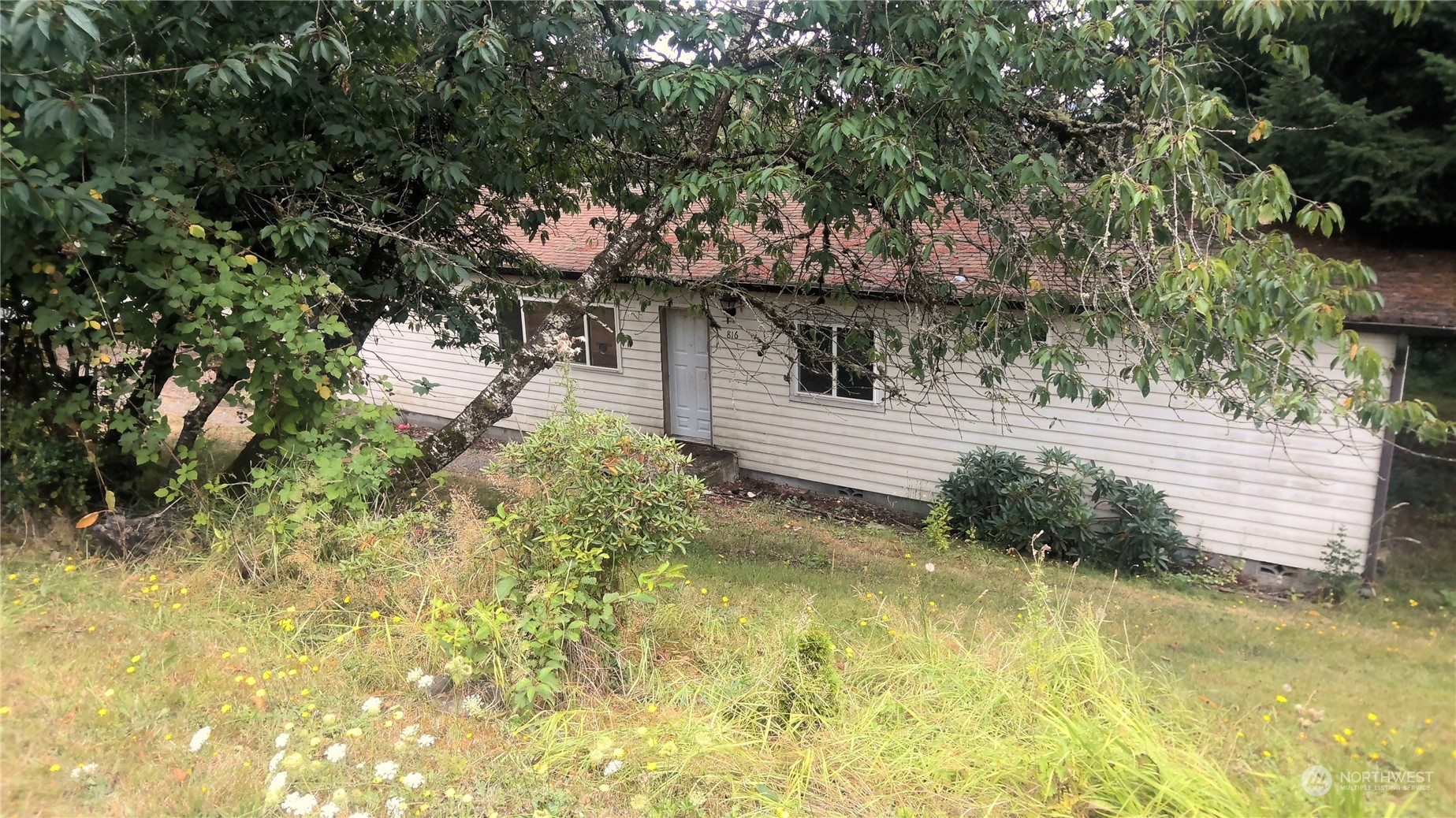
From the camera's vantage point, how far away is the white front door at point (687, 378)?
11195mm

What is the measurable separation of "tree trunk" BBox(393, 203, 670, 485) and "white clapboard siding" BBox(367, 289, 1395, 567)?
165 centimetres

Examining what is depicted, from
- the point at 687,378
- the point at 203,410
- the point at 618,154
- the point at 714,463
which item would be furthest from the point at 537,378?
the point at 203,410

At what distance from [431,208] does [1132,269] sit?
183 inches

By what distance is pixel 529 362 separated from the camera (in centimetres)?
596

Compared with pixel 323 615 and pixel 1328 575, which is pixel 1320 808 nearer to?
pixel 323 615

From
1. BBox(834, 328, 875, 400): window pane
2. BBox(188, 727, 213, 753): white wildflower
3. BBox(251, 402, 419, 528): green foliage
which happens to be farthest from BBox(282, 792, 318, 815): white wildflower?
BBox(834, 328, 875, 400): window pane

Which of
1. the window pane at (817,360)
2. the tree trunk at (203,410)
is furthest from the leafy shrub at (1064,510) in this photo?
the tree trunk at (203,410)

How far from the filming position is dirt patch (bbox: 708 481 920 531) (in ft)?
31.2

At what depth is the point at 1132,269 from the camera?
14.3 feet

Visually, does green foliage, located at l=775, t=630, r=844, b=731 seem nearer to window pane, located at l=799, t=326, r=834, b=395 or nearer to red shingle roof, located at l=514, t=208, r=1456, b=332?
red shingle roof, located at l=514, t=208, r=1456, b=332

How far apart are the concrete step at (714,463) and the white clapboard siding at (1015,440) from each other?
7.3 inches

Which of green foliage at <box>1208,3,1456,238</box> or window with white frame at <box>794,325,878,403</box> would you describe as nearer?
green foliage at <box>1208,3,1456,238</box>

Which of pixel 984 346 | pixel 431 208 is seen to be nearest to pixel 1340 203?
pixel 984 346

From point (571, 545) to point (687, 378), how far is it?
26.7 ft
